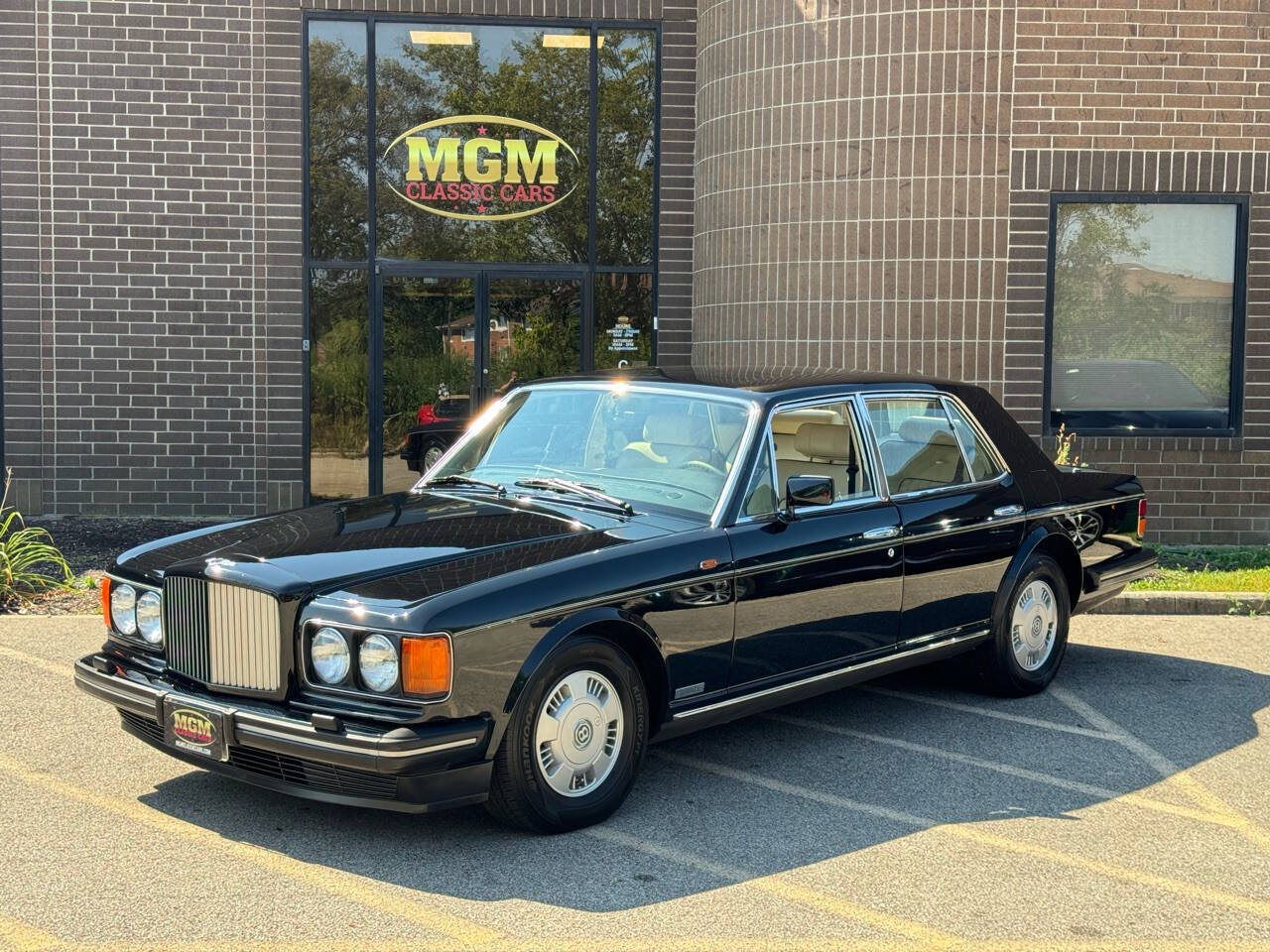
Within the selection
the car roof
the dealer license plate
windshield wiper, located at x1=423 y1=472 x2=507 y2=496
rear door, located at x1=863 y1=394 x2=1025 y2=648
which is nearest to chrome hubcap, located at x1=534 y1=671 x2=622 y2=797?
the dealer license plate

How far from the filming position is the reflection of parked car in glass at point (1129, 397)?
1217cm

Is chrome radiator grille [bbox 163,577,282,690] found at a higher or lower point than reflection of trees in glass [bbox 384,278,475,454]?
lower

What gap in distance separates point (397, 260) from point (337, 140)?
119 centimetres

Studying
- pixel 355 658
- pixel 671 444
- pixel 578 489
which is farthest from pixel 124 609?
pixel 671 444

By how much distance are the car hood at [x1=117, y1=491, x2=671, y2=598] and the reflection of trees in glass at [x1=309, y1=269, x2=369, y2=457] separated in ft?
23.8

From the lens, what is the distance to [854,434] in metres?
6.40

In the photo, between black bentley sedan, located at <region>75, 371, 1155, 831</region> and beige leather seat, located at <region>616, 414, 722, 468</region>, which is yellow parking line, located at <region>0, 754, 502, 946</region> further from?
beige leather seat, located at <region>616, 414, 722, 468</region>

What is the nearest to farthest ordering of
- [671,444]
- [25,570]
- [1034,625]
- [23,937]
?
[23,937]
[671,444]
[1034,625]
[25,570]

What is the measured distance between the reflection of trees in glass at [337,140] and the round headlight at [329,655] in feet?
29.0

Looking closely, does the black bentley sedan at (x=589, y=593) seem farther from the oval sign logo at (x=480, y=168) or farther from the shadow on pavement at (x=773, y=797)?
the oval sign logo at (x=480, y=168)

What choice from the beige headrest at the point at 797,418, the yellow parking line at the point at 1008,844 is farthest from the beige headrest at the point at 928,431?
the yellow parking line at the point at 1008,844

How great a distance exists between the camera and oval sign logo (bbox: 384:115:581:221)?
13227 mm

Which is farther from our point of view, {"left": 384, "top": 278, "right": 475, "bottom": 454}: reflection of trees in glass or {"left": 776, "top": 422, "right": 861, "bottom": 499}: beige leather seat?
{"left": 384, "top": 278, "right": 475, "bottom": 454}: reflection of trees in glass

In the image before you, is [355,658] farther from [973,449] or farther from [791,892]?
[973,449]
